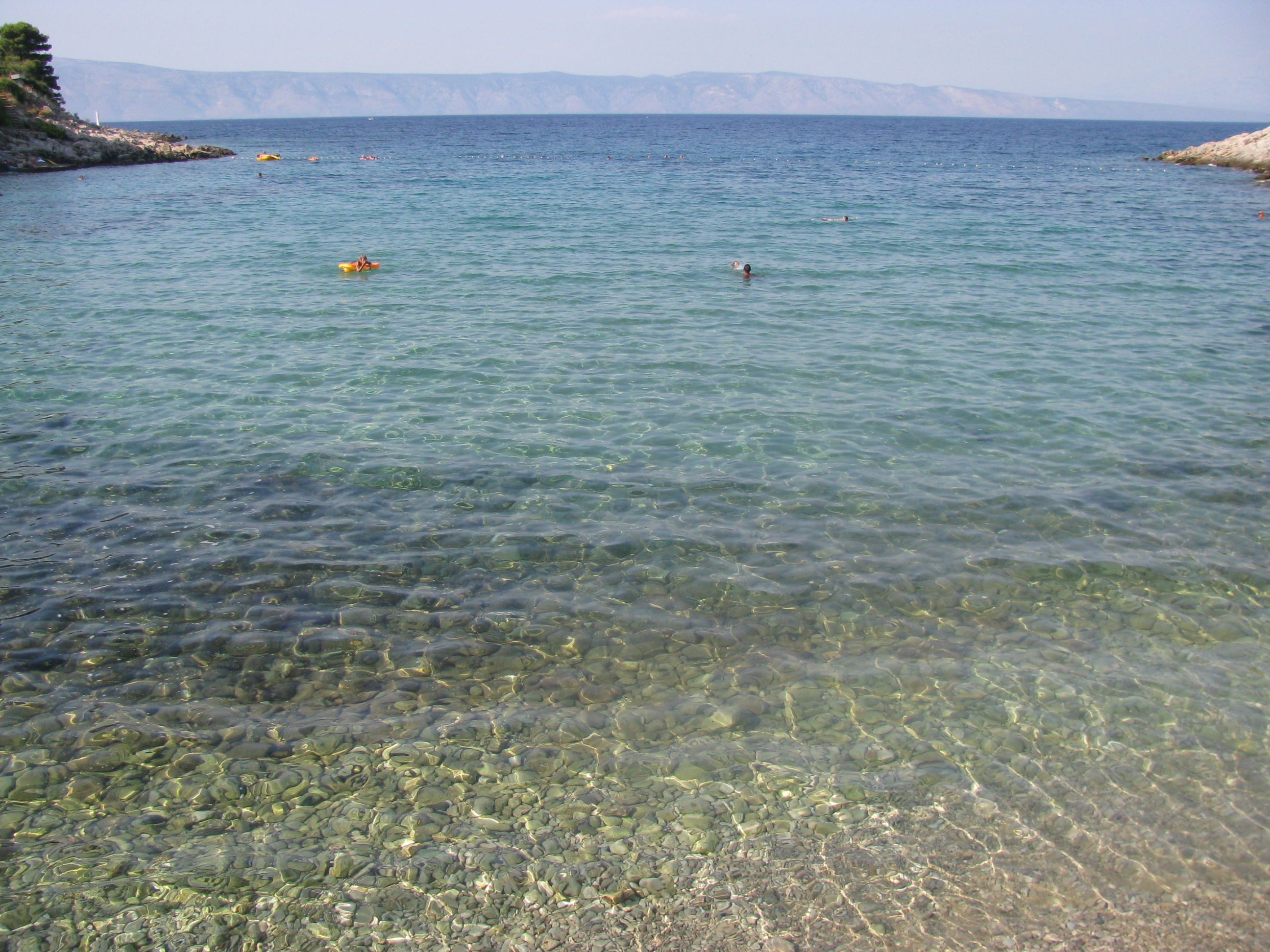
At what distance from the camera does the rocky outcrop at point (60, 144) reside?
60500mm

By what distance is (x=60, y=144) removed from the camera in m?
64.5

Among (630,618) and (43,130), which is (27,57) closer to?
(43,130)

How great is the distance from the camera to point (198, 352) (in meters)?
18.7

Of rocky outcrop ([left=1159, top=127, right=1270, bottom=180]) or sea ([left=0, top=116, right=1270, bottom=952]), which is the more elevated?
rocky outcrop ([left=1159, top=127, right=1270, bottom=180])

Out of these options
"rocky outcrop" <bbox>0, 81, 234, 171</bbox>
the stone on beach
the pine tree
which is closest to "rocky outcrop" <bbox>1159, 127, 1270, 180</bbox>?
the stone on beach

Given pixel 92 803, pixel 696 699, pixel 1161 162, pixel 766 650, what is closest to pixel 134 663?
pixel 92 803

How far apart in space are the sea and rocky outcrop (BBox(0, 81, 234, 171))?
51.3 metres

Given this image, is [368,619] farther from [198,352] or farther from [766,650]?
[198,352]

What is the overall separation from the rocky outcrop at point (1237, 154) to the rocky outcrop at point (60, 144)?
3644 inches

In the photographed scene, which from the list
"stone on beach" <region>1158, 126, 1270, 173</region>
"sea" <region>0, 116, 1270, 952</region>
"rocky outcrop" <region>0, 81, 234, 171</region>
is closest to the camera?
"sea" <region>0, 116, 1270, 952</region>

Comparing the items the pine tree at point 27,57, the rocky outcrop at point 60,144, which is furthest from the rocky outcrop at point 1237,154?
the pine tree at point 27,57

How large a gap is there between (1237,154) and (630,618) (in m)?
85.8

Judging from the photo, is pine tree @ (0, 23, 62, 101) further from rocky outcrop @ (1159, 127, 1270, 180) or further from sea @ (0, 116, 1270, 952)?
rocky outcrop @ (1159, 127, 1270, 180)

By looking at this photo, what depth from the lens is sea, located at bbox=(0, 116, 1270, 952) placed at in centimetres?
616
